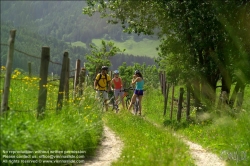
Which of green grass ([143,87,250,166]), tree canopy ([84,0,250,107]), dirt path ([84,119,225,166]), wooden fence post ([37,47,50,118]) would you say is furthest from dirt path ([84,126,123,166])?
tree canopy ([84,0,250,107])

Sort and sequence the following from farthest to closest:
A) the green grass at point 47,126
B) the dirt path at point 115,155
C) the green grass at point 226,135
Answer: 1. the green grass at point 226,135
2. the dirt path at point 115,155
3. the green grass at point 47,126

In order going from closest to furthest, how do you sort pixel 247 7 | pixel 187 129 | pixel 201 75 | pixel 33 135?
1. pixel 33 135
2. pixel 187 129
3. pixel 247 7
4. pixel 201 75

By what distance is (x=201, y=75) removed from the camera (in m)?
18.3

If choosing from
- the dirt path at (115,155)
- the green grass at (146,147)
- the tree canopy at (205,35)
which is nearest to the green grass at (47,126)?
the dirt path at (115,155)

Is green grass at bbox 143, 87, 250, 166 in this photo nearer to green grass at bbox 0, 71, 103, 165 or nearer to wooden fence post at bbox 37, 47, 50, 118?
green grass at bbox 0, 71, 103, 165

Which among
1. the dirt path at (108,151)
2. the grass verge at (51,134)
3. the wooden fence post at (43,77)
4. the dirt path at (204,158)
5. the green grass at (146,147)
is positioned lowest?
the dirt path at (204,158)

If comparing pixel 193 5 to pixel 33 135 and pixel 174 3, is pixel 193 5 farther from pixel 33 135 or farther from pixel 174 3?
pixel 33 135

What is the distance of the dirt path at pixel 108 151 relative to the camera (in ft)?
29.1

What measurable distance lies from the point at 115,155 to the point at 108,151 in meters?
0.46

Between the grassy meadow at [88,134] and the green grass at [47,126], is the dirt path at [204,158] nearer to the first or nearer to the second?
the grassy meadow at [88,134]

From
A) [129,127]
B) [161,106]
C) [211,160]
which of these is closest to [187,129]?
[129,127]

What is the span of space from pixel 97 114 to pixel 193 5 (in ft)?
26.5

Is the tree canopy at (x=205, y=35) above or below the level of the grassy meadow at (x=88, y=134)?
above

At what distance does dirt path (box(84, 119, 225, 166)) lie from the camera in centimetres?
907
